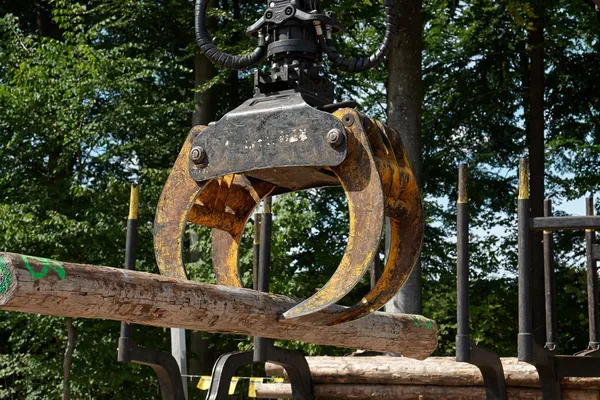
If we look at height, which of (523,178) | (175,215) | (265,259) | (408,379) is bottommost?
(408,379)

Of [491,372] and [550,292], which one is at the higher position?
[550,292]

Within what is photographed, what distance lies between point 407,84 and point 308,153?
923 centimetres

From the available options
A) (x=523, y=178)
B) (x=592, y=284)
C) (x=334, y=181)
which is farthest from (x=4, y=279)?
(x=592, y=284)

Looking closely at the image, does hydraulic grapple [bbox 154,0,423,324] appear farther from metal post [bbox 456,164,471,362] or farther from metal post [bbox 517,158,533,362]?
metal post [bbox 456,164,471,362]

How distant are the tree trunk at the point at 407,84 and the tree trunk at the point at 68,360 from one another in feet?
16.3

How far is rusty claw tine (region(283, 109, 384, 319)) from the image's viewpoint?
12.0 feet

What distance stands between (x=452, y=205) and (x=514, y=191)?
1.12 metres

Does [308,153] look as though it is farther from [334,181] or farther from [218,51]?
[218,51]

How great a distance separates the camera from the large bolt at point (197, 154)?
4016 mm

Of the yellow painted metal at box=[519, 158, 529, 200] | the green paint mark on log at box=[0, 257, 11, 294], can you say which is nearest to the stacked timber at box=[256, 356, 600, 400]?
the yellow painted metal at box=[519, 158, 529, 200]

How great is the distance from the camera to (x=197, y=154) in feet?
13.2

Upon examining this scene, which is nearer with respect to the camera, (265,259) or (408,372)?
(265,259)

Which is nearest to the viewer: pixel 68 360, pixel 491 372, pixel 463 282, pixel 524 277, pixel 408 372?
pixel 524 277

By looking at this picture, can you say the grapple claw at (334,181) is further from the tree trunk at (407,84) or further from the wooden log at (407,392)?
the tree trunk at (407,84)
